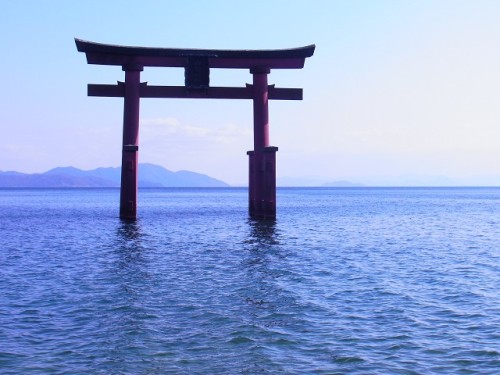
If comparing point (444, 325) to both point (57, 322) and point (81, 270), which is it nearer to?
point (57, 322)

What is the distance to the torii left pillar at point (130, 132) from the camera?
75.9ft

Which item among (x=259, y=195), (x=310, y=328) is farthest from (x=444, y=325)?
(x=259, y=195)

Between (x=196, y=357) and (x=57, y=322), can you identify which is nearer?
(x=196, y=357)

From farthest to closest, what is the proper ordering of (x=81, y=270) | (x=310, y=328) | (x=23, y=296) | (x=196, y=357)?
(x=81, y=270) < (x=23, y=296) < (x=310, y=328) < (x=196, y=357)

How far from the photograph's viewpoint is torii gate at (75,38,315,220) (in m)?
23.4

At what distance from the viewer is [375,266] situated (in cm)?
1474

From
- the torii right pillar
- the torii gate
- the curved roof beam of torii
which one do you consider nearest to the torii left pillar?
the torii gate

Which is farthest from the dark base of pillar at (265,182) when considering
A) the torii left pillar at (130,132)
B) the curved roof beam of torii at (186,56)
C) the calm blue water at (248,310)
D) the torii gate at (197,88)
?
the calm blue water at (248,310)

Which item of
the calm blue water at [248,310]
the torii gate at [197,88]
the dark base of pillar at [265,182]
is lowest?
the calm blue water at [248,310]

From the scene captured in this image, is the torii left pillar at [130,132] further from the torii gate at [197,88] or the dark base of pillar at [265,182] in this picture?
the dark base of pillar at [265,182]

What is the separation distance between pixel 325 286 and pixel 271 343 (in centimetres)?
435

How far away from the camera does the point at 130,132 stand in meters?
23.3

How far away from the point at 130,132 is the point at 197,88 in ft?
11.2

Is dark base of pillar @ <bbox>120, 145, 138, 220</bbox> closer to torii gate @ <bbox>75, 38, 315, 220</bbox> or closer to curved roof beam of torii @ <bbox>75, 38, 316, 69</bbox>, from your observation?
torii gate @ <bbox>75, 38, 315, 220</bbox>
